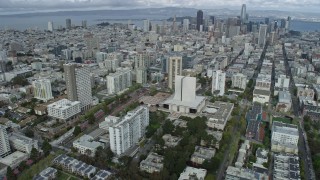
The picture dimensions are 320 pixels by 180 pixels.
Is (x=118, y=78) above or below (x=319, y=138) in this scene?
above

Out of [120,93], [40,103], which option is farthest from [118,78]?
[40,103]

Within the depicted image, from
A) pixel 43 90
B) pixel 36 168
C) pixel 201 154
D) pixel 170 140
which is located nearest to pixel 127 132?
pixel 170 140

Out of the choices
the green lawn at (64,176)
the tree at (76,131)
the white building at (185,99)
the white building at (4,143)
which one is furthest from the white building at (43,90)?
the green lawn at (64,176)

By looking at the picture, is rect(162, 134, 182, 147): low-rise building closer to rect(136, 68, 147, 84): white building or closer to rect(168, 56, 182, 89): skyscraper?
rect(168, 56, 182, 89): skyscraper

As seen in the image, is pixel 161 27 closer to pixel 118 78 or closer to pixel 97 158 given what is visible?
pixel 118 78

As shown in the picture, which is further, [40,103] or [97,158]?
[40,103]

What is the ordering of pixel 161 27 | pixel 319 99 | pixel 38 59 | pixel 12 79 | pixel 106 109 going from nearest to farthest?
pixel 106 109 → pixel 319 99 → pixel 12 79 → pixel 38 59 → pixel 161 27
